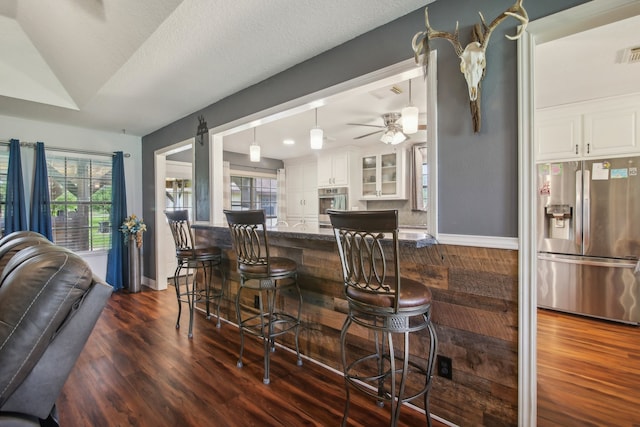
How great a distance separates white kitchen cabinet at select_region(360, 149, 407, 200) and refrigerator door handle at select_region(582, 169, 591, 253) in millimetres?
2243

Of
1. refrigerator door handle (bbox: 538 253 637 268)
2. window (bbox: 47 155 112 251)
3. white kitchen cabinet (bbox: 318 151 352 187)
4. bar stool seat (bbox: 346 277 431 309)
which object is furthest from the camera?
white kitchen cabinet (bbox: 318 151 352 187)

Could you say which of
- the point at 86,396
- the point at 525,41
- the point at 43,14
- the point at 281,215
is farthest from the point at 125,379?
the point at 281,215

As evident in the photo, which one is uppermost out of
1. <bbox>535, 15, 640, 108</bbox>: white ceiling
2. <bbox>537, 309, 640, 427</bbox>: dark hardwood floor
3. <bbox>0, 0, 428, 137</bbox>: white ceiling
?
<bbox>0, 0, 428, 137</bbox>: white ceiling

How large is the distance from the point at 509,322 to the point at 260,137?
424 cm

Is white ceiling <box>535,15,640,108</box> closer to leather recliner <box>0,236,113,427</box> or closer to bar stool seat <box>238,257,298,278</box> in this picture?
bar stool seat <box>238,257,298,278</box>

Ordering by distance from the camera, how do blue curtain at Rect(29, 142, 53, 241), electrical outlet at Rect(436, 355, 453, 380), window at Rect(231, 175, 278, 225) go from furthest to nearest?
window at Rect(231, 175, 278, 225) → blue curtain at Rect(29, 142, 53, 241) → electrical outlet at Rect(436, 355, 453, 380)

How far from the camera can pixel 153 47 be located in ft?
7.07

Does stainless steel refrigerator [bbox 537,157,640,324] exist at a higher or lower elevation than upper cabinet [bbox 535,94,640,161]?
lower

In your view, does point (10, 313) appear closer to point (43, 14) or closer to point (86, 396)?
point (86, 396)

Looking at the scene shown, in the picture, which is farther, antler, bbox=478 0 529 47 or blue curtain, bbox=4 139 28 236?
blue curtain, bbox=4 139 28 236

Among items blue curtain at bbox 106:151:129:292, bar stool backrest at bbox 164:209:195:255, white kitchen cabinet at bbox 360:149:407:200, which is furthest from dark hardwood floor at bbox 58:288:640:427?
white kitchen cabinet at bbox 360:149:407:200

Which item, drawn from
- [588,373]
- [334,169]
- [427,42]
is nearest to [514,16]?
[427,42]

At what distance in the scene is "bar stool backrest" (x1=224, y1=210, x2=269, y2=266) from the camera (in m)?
2.04

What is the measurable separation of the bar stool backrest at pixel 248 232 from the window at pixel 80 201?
3.34m
